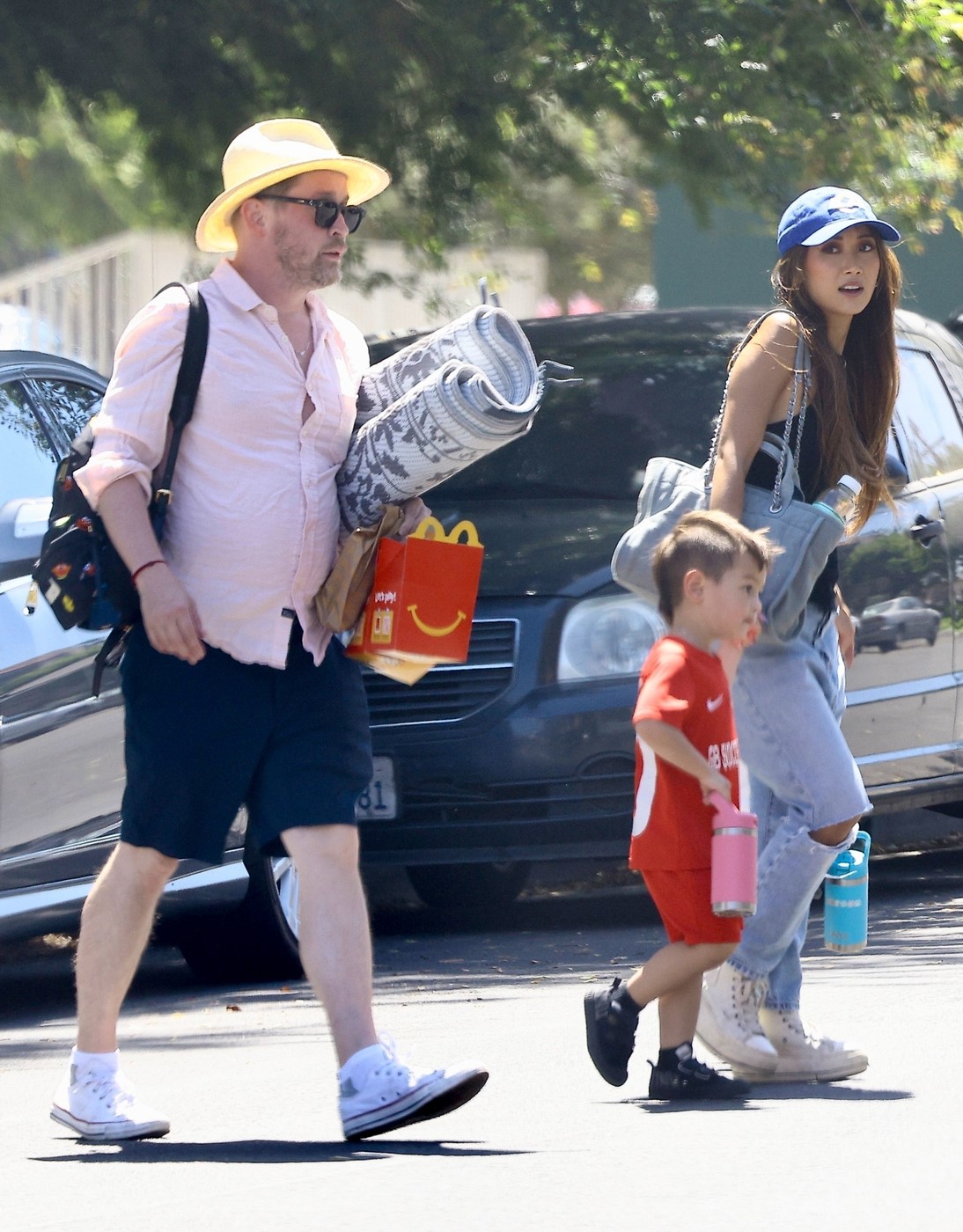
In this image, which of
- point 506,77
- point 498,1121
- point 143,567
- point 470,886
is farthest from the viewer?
point 506,77

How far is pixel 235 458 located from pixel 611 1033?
1.37 m

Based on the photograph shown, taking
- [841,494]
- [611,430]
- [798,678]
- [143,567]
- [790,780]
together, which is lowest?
[790,780]

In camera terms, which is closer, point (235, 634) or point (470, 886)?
point (235, 634)

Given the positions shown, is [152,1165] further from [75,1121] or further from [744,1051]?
[744,1051]

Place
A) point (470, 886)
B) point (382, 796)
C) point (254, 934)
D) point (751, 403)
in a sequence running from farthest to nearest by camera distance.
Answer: point (470, 886)
point (382, 796)
point (254, 934)
point (751, 403)

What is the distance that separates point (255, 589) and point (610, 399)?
3.59 metres

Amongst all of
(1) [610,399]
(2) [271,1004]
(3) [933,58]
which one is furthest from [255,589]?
(3) [933,58]

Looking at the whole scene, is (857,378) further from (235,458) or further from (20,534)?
(20,534)

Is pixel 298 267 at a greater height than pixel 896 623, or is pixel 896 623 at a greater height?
pixel 298 267

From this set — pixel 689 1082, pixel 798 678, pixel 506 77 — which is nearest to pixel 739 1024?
pixel 689 1082

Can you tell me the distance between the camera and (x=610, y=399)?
8.20m

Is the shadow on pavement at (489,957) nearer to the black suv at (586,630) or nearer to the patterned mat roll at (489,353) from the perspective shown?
the black suv at (586,630)

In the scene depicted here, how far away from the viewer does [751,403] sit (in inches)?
201

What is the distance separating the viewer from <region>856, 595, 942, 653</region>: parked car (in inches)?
302
